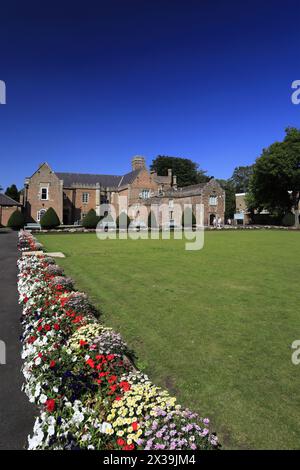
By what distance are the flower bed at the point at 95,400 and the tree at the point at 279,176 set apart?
49.9 metres

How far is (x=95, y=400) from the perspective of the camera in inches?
142

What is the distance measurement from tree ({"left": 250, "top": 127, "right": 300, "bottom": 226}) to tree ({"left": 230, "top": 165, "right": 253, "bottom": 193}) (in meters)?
41.5

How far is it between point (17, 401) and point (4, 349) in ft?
6.09

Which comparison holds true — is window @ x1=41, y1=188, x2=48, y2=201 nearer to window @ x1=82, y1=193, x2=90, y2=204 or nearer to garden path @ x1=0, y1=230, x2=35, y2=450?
window @ x1=82, y1=193, x2=90, y2=204

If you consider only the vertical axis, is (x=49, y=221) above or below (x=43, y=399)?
above

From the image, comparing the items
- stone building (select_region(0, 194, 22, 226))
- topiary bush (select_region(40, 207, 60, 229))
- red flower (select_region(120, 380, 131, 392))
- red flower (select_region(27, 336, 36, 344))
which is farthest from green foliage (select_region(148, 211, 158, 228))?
red flower (select_region(120, 380, 131, 392))

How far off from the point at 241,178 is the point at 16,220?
7435 cm

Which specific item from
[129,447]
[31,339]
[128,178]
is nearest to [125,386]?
[129,447]

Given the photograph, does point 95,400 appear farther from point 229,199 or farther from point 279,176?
point 229,199

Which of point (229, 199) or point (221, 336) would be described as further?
point (229, 199)

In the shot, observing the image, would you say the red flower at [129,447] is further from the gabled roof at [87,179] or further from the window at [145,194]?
the gabled roof at [87,179]

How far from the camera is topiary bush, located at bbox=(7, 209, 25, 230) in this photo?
45500 mm

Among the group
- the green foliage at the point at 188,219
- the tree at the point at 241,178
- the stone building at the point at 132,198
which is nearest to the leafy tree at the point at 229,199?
the tree at the point at 241,178
